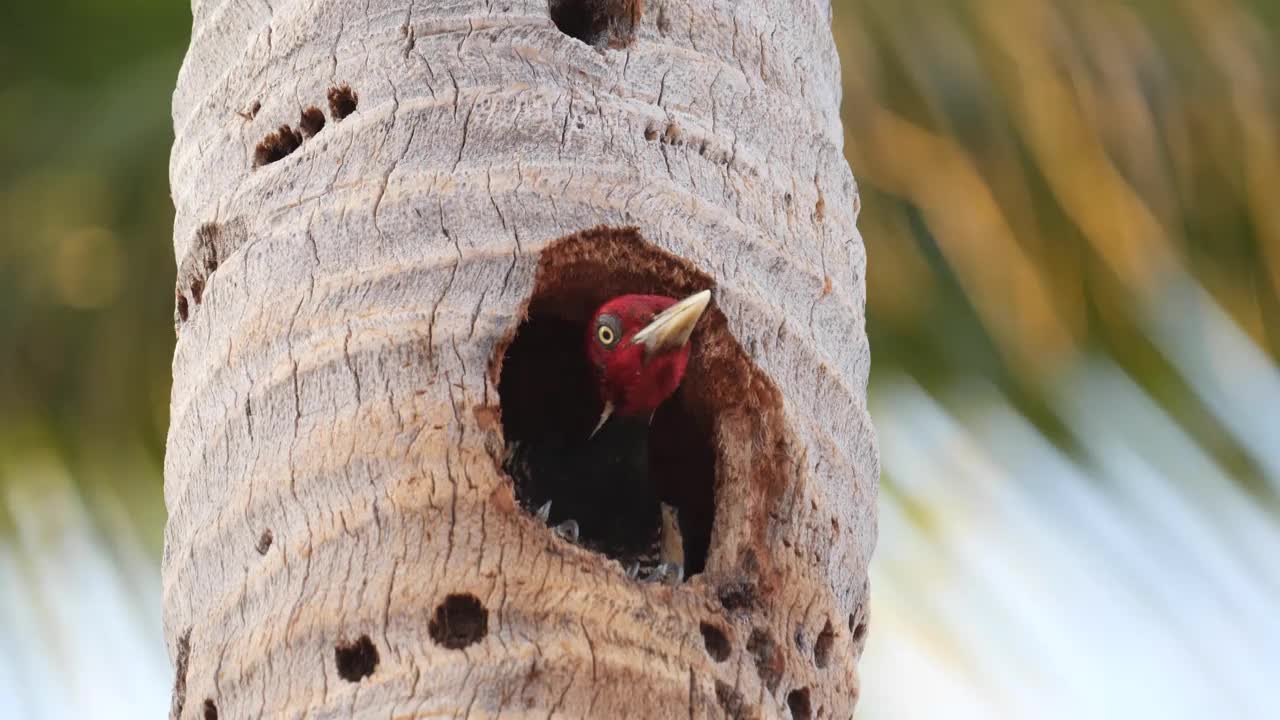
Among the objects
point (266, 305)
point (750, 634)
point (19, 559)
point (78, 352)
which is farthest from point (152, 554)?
point (750, 634)

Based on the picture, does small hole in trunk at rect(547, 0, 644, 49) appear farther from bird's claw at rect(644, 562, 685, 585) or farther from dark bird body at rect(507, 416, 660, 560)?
bird's claw at rect(644, 562, 685, 585)

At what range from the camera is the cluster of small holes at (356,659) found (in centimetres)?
178

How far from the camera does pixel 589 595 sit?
5.96ft

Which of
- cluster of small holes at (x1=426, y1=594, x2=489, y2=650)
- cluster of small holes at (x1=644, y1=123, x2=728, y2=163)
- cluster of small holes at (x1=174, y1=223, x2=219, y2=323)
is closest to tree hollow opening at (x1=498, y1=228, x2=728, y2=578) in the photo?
cluster of small holes at (x1=644, y1=123, x2=728, y2=163)

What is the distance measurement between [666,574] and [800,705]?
234 mm

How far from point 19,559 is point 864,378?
201 cm

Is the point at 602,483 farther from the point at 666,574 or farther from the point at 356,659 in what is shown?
the point at 356,659

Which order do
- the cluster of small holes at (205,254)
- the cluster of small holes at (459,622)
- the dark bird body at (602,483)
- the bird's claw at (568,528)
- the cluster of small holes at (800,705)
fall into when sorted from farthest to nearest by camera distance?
the dark bird body at (602,483) → the bird's claw at (568,528) → the cluster of small holes at (205,254) → the cluster of small holes at (800,705) → the cluster of small holes at (459,622)

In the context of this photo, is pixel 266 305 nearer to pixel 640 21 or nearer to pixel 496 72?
pixel 496 72

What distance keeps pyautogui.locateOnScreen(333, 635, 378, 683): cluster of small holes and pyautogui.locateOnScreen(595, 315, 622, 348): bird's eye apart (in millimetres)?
660

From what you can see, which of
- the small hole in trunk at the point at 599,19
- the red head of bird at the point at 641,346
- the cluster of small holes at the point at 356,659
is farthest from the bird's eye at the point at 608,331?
the cluster of small holes at the point at 356,659

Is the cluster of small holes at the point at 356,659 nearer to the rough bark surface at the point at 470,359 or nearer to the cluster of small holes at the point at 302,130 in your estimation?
the rough bark surface at the point at 470,359

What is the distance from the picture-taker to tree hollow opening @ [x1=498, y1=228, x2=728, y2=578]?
2107 millimetres

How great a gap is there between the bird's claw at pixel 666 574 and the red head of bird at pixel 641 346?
0.27 meters
